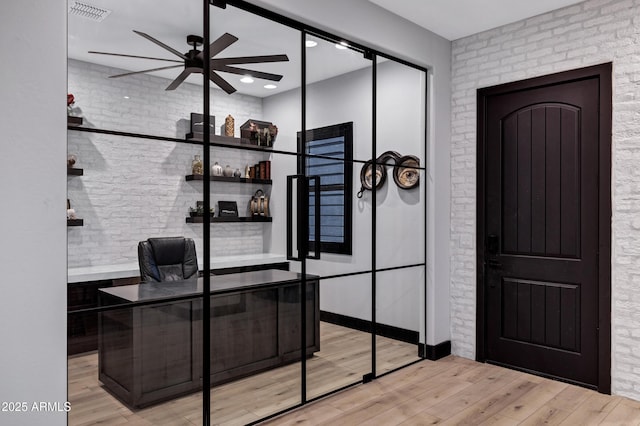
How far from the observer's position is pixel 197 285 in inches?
98.9

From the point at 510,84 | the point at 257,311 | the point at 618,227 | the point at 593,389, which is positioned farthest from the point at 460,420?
the point at 510,84

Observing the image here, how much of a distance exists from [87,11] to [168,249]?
1183 mm

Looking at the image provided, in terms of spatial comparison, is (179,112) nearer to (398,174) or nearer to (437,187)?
→ (398,174)

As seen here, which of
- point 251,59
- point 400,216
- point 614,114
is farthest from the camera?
point 400,216

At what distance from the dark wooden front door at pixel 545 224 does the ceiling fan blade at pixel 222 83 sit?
2.33 m

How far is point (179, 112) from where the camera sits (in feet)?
7.89

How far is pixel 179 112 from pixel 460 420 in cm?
247

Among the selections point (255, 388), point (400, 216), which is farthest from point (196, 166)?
point (400, 216)

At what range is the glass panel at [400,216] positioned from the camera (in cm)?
359

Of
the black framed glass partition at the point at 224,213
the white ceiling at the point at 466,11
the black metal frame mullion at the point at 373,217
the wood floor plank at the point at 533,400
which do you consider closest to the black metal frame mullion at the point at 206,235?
the black framed glass partition at the point at 224,213

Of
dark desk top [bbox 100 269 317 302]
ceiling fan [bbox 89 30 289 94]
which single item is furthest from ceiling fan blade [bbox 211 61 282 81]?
dark desk top [bbox 100 269 317 302]

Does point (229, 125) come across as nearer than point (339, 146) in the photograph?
Yes

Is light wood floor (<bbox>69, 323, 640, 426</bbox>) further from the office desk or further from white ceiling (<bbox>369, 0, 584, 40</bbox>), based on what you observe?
white ceiling (<bbox>369, 0, 584, 40</bbox>)

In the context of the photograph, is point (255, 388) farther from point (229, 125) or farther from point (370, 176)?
point (370, 176)
